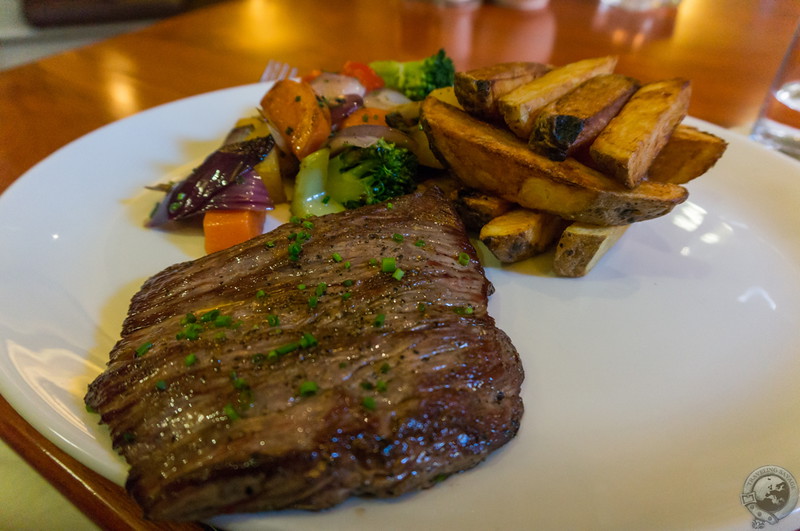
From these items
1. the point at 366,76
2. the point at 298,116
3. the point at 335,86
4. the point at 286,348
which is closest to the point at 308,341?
the point at 286,348

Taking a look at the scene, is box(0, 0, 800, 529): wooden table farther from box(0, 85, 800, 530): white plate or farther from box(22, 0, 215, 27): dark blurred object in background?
box(22, 0, 215, 27): dark blurred object in background

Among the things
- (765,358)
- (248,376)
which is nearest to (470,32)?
(765,358)

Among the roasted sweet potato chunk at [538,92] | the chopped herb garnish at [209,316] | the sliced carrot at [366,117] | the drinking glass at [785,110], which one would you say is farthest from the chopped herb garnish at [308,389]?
the drinking glass at [785,110]

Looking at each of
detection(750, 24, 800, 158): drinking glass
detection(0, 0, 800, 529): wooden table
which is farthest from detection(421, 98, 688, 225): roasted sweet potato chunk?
detection(0, 0, 800, 529): wooden table

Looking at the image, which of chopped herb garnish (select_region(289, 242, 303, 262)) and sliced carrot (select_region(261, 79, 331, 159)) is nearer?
chopped herb garnish (select_region(289, 242, 303, 262))

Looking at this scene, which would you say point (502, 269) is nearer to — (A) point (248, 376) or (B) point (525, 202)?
(B) point (525, 202)

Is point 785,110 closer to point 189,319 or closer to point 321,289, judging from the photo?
point 321,289
